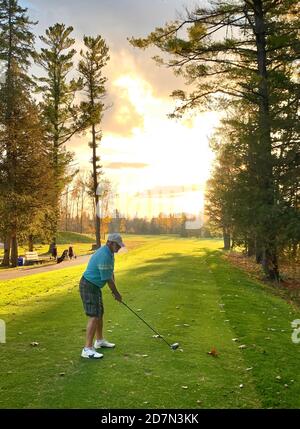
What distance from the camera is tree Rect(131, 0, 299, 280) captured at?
60.9ft

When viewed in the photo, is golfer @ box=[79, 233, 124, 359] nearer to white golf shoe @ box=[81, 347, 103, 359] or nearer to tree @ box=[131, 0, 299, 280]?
white golf shoe @ box=[81, 347, 103, 359]

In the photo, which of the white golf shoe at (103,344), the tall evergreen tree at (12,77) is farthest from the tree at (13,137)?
the white golf shoe at (103,344)

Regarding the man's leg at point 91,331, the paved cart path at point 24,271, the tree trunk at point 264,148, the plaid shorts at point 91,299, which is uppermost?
the tree trunk at point 264,148

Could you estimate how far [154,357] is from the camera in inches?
290

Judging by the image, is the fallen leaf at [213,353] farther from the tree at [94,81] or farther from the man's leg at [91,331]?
the tree at [94,81]

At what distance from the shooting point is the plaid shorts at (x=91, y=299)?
7.45 metres

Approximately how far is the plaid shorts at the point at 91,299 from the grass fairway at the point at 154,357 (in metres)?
0.76

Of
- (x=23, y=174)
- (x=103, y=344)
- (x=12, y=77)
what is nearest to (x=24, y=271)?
(x=23, y=174)

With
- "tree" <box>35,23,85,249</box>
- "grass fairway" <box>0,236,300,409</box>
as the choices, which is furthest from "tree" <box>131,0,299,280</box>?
"tree" <box>35,23,85,249</box>

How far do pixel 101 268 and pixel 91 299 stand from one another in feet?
1.85

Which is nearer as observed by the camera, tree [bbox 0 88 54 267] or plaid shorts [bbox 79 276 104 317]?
plaid shorts [bbox 79 276 104 317]

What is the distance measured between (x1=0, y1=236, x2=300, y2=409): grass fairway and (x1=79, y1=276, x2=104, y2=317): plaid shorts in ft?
2.49

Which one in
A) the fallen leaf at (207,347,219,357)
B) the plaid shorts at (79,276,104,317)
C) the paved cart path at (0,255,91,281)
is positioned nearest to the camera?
the plaid shorts at (79,276,104,317)

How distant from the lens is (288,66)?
22.8 m
